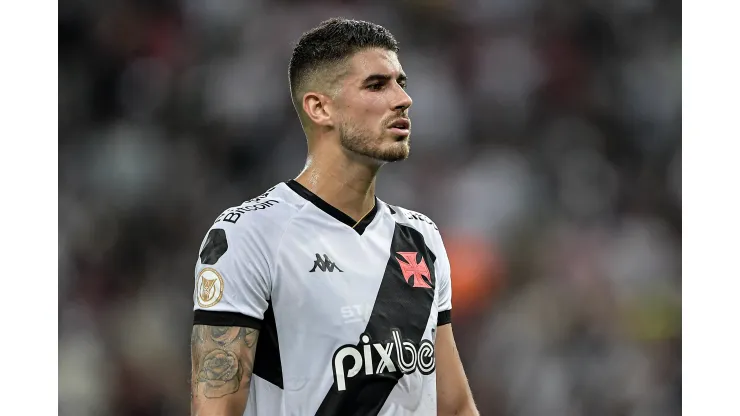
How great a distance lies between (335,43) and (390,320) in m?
0.97

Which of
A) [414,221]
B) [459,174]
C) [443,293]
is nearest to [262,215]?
[414,221]

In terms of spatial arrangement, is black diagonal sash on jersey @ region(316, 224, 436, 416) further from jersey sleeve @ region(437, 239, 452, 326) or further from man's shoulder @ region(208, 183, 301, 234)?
man's shoulder @ region(208, 183, 301, 234)

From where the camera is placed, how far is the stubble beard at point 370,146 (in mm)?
2725

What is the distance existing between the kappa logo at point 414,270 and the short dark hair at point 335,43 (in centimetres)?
69

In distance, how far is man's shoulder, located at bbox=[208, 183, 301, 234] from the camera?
2629mm

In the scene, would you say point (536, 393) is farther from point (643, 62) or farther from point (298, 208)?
point (298, 208)

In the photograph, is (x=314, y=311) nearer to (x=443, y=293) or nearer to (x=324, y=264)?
(x=324, y=264)

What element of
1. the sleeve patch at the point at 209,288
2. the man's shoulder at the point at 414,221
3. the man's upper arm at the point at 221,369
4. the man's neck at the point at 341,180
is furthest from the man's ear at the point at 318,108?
the man's upper arm at the point at 221,369

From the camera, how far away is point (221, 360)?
2.44m

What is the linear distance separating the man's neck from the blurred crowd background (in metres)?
2.64

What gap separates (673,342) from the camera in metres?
5.84

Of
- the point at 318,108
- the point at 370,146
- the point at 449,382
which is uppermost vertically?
the point at 318,108
